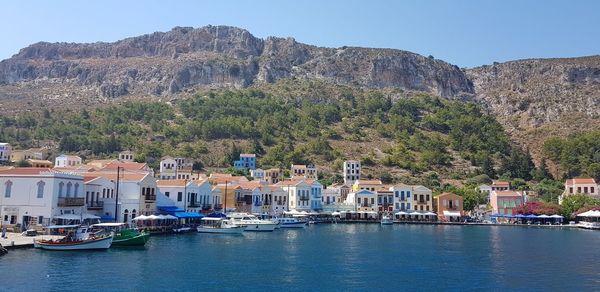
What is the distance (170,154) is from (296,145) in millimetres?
32093

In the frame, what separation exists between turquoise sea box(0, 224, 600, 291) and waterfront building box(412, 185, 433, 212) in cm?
4029

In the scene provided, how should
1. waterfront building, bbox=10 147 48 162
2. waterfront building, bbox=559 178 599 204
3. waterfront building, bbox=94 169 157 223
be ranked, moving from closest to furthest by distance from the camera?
waterfront building, bbox=94 169 157 223, waterfront building, bbox=559 178 599 204, waterfront building, bbox=10 147 48 162

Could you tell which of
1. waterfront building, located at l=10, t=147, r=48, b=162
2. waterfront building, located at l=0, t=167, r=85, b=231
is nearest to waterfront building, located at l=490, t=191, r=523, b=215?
waterfront building, located at l=0, t=167, r=85, b=231

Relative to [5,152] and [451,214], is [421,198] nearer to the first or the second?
[451,214]

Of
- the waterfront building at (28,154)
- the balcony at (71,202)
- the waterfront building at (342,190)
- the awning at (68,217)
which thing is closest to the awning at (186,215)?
the balcony at (71,202)

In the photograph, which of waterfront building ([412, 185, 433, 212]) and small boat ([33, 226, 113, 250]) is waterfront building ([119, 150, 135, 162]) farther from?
small boat ([33, 226, 113, 250])

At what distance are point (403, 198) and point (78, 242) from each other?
65.4 m

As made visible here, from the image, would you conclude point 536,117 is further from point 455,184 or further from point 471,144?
point 455,184

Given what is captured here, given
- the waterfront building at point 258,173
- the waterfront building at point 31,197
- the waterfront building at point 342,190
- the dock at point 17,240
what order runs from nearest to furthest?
the dock at point 17,240
the waterfront building at point 31,197
the waterfront building at point 342,190
the waterfront building at point 258,173

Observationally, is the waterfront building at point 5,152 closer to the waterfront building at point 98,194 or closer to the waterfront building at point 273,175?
the waterfront building at point 273,175

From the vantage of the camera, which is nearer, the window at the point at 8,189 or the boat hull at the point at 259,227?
the window at the point at 8,189

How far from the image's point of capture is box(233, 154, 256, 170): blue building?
126375 millimetres

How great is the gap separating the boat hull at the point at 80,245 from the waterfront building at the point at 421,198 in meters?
63.2

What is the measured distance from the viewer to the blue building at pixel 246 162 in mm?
126375
